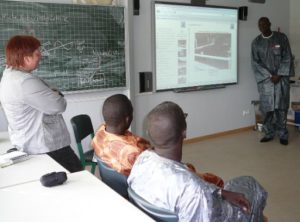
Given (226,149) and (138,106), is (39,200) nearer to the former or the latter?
(138,106)

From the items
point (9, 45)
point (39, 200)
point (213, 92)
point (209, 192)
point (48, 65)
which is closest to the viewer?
point (209, 192)

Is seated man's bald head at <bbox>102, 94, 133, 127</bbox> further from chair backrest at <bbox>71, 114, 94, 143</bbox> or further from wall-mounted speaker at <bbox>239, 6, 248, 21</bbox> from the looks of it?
wall-mounted speaker at <bbox>239, 6, 248, 21</bbox>

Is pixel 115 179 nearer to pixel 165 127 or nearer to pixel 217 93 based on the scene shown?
pixel 165 127

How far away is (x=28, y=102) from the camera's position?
2113 millimetres

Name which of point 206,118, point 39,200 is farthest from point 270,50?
point 39,200

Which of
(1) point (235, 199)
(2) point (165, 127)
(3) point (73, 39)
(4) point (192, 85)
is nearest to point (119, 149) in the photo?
(2) point (165, 127)

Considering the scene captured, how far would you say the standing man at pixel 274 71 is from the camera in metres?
4.98

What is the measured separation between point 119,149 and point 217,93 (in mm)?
3733

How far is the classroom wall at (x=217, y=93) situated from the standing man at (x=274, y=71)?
0.60m

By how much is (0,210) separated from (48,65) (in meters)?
2.49

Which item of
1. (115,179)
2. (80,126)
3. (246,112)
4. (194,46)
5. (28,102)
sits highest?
(194,46)

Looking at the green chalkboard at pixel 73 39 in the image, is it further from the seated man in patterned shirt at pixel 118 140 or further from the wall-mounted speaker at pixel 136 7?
the seated man in patterned shirt at pixel 118 140

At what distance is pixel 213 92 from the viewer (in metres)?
5.38

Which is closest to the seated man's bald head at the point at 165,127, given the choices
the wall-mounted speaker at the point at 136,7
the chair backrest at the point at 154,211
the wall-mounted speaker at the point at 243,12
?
the chair backrest at the point at 154,211
